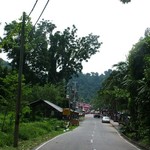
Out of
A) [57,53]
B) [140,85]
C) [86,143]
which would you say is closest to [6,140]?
[86,143]

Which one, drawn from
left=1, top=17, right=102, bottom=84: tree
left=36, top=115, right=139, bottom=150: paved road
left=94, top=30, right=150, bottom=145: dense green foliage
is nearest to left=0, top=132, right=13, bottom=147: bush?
left=36, top=115, right=139, bottom=150: paved road

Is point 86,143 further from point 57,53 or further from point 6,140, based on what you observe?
point 57,53

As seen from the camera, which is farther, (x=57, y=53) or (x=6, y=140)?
(x=57, y=53)

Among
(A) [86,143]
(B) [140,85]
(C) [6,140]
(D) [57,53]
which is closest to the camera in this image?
(C) [6,140]

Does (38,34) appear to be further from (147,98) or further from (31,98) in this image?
(147,98)

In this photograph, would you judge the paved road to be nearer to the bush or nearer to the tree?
the bush

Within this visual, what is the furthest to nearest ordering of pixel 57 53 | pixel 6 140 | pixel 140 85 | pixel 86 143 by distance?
pixel 57 53 < pixel 140 85 < pixel 86 143 < pixel 6 140

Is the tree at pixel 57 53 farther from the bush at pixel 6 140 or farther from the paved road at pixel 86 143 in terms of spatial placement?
the bush at pixel 6 140

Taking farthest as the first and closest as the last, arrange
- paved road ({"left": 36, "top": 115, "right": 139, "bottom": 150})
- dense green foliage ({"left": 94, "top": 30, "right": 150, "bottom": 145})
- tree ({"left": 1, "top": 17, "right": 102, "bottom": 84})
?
tree ({"left": 1, "top": 17, "right": 102, "bottom": 84}) → dense green foliage ({"left": 94, "top": 30, "right": 150, "bottom": 145}) → paved road ({"left": 36, "top": 115, "right": 139, "bottom": 150})

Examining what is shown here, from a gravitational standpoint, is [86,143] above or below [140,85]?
below

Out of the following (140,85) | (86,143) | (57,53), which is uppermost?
(57,53)

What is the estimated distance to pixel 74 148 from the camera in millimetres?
26547

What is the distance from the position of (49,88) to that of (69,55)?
953 cm

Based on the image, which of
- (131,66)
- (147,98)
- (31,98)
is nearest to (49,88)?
(31,98)
